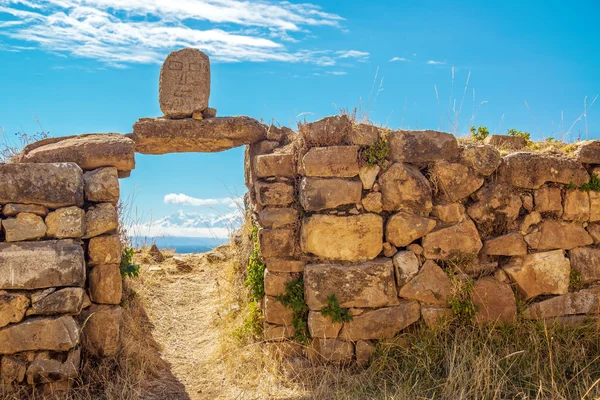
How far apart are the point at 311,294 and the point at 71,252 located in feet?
7.66

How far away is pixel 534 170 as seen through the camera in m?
5.64

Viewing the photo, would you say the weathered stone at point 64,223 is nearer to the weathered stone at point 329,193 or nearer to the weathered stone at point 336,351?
the weathered stone at point 329,193

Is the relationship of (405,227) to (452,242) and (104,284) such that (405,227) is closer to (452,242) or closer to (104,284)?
(452,242)

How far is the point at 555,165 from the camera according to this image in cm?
567

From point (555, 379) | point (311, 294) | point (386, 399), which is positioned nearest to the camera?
point (386, 399)

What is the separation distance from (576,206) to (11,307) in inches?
226

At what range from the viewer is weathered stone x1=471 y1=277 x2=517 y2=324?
18.0ft

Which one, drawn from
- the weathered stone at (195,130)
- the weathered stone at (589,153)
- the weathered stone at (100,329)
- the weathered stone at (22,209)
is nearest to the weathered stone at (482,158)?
the weathered stone at (589,153)

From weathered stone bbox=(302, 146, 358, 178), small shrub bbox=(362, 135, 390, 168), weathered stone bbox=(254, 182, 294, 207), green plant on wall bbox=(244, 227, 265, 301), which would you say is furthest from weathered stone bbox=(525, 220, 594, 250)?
green plant on wall bbox=(244, 227, 265, 301)

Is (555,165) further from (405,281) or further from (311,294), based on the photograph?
(311,294)

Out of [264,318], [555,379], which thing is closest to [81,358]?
[264,318]

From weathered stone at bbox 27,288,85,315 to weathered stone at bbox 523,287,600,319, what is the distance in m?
4.47

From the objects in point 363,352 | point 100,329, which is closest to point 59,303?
point 100,329

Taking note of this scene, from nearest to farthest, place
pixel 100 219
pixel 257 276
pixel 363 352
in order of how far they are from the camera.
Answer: pixel 100 219
pixel 363 352
pixel 257 276
